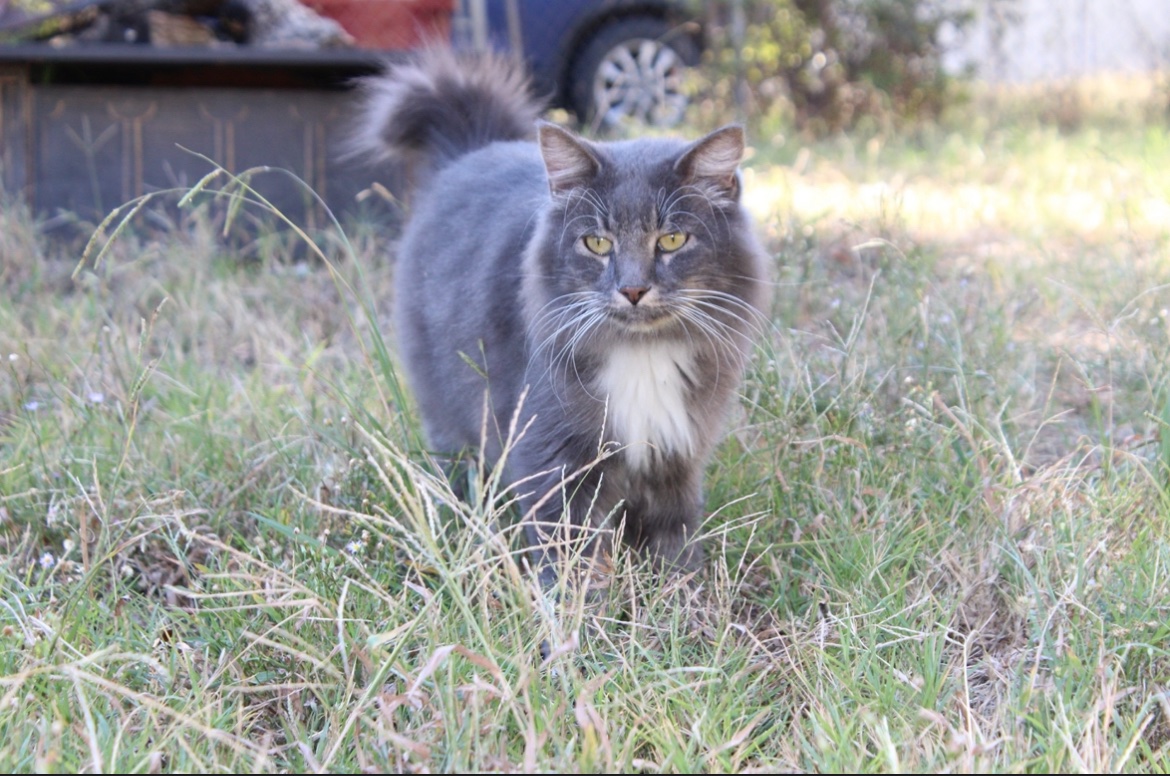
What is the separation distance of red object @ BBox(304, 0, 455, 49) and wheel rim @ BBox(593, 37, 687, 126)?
131 centimetres

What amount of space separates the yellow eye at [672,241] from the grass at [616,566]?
0.46m

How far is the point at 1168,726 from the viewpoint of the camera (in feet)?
5.85

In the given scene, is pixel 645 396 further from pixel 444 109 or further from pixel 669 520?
pixel 444 109

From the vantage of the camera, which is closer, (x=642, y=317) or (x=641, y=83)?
(x=642, y=317)

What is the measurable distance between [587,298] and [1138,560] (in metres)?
1.13

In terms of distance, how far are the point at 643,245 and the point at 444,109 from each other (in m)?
1.13

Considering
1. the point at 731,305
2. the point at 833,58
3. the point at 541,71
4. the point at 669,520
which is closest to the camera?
the point at 731,305

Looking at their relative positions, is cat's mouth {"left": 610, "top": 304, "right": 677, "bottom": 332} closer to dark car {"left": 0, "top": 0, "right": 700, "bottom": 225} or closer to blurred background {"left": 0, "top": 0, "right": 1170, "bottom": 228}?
blurred background {"left": 0, "top": 0, "right": 1170, "bottom": 228}

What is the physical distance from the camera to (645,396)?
2.27m

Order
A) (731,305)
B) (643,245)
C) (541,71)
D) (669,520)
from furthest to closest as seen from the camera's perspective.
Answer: (541,71), (669,520), (731,305), (643,245)

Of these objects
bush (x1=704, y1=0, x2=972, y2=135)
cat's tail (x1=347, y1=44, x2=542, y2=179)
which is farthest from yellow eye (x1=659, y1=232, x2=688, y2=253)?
bush (x1=704, y1=0, x2=972, y2=135)

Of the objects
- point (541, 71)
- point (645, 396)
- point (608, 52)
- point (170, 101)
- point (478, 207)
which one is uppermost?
point (608, 52)

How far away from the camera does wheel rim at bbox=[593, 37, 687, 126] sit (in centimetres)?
674

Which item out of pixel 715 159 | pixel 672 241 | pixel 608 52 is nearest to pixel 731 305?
pixel 672 241
